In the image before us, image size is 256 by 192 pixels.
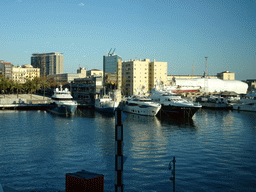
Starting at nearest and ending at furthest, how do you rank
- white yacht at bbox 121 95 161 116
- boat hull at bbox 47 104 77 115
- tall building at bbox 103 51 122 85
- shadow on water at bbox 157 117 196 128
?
1. shadow on water at bbox 157 117 196 128
2. white yacht at bbox 121 95 161 116
3. boat hull at bbox 47 104 77 115
4. tall building at bbox 103 51 122 85

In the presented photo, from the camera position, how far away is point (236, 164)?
992 inches

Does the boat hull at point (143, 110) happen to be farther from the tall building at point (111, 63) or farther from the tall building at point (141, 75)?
the tall building at point (111, 63)

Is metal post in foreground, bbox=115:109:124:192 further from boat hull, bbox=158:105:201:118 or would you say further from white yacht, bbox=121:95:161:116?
white yacht, bbox=121:95:161:116

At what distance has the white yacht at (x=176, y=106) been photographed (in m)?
61.7

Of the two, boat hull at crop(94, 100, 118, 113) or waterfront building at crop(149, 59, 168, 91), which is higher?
waterfront building at crop(149, 59, 168, 91)

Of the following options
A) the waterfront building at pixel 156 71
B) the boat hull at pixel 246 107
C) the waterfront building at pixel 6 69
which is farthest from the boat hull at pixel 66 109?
the waterfront building at pixel 6 69

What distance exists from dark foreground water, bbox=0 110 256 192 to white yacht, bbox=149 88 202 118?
1856 cm

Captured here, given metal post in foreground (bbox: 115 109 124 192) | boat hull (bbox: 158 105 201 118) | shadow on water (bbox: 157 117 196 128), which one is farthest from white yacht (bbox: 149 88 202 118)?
metal post in foreground (bbox: 115 109 124 192)

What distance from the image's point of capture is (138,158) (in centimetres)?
2697

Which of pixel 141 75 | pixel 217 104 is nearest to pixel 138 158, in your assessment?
pixel 217 104

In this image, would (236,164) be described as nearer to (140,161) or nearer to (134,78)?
(140,161)

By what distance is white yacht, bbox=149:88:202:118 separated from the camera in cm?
6172

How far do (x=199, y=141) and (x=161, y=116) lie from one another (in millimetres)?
30447

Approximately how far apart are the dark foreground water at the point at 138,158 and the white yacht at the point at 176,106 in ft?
60.9
